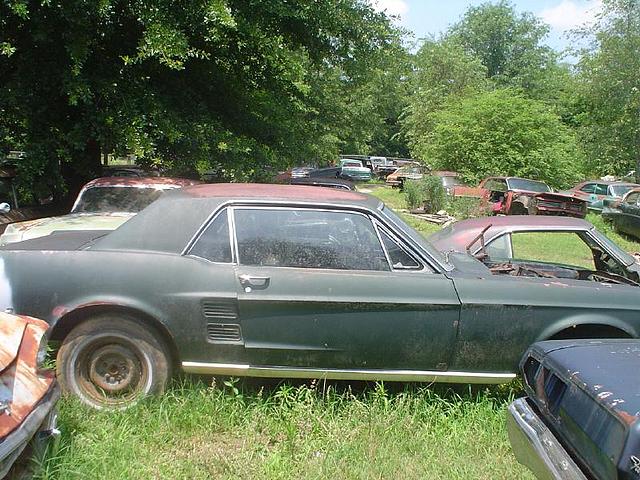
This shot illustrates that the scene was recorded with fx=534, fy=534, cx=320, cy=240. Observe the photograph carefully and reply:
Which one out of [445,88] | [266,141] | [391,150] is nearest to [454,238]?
[266,141]

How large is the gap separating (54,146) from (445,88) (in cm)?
2755

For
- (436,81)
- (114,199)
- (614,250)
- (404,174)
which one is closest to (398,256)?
(614,250)

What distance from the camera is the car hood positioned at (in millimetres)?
6043

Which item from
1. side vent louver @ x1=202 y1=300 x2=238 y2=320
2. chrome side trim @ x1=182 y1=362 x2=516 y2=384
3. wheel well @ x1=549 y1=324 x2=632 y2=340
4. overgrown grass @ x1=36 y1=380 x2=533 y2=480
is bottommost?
overgrown grass @ x1=36 y1=380 x2=533 y2=480

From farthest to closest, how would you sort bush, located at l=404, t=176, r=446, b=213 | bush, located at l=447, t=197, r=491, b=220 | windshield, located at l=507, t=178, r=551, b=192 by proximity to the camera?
bush, located at l=404, t=176, r=446, b=213
windshield, located at l=507, t=178, r=551, b=192
bush, located at l=447, t=197, r=491, b=220

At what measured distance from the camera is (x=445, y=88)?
32594 millimetres

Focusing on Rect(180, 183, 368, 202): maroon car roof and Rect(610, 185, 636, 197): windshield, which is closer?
Rect(180, 183, 368, 202): maroon car roof

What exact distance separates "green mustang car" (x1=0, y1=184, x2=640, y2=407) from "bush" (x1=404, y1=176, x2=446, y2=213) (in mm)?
13505

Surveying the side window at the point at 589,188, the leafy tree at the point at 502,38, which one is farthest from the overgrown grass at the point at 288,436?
the leafy tree at the point at 502,38

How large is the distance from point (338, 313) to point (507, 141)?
→ 706 inches

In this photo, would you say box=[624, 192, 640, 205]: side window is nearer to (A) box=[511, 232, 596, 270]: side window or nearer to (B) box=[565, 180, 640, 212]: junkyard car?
(A) box=[511, 232, 596, 270]: side window

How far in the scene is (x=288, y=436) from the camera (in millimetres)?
3330

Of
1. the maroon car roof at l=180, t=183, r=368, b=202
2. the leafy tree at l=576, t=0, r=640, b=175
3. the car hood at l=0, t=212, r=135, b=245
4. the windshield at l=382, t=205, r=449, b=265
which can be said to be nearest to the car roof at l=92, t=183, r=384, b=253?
the maroon car roof at l=180, t=183, r=368, b=202

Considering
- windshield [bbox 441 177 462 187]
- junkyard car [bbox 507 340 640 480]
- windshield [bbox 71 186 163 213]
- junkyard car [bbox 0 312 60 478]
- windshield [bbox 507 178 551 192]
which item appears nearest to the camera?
junkyard car [bbox 507 340 640 480]
